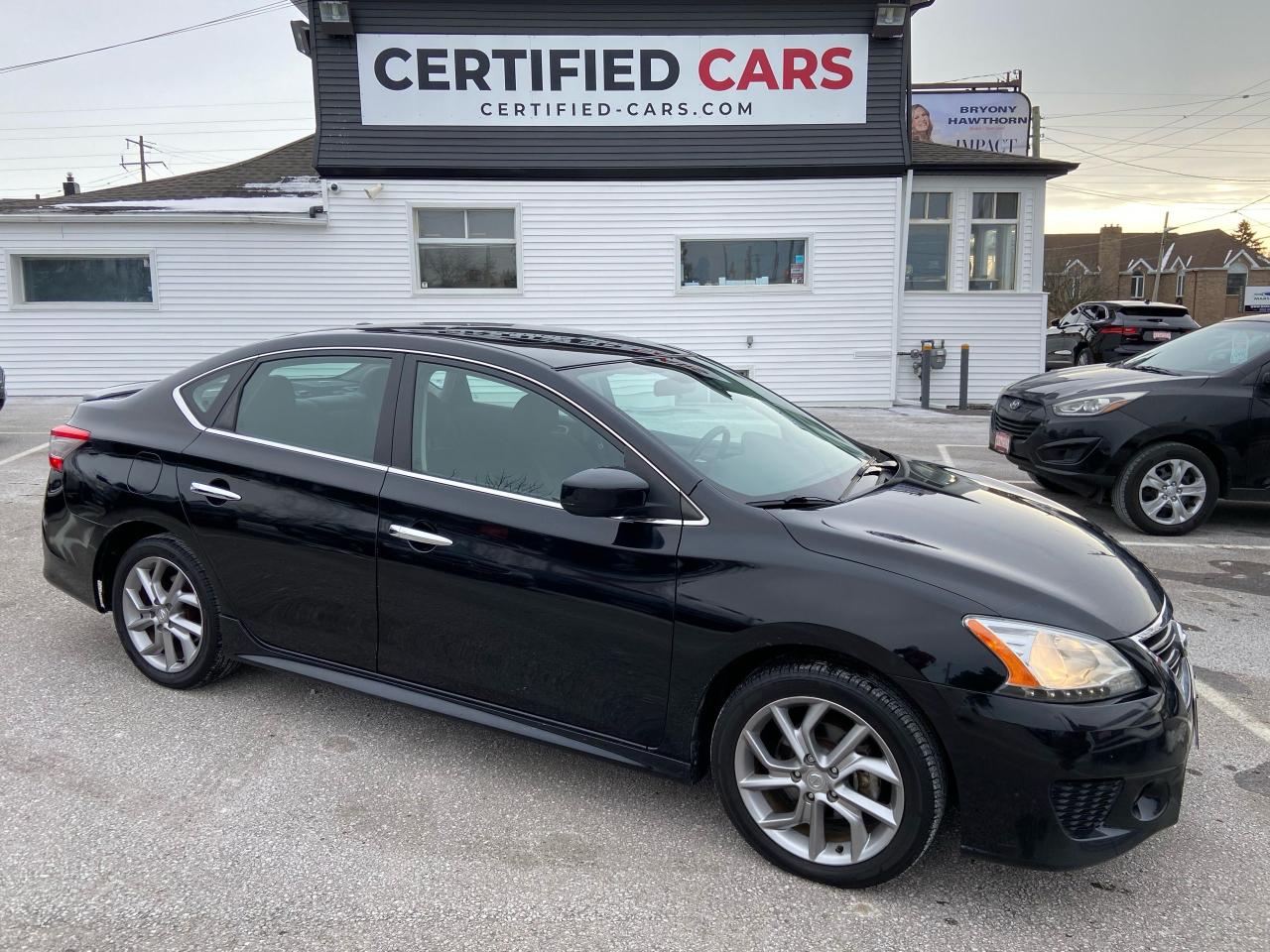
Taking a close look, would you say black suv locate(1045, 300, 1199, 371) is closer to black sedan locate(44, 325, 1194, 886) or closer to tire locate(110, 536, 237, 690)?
black sedan locate(44, 325, 1194, 886)

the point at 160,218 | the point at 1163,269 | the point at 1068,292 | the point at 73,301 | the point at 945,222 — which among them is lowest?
the point at 73,301

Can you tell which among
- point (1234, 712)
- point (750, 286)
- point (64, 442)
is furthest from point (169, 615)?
point (750, 286)

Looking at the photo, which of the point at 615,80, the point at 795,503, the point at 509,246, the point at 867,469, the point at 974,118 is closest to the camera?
the point at 795,503

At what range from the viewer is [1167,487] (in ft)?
22.2

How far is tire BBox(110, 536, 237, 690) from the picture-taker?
3830 mm

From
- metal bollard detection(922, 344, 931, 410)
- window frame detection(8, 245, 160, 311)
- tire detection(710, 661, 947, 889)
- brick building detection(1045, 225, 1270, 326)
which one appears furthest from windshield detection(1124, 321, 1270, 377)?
brick building detection(1045, 225, 1270, 326)

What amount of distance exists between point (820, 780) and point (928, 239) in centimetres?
1456

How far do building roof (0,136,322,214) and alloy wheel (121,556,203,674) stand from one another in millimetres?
11162

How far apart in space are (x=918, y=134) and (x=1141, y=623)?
27.0 meters

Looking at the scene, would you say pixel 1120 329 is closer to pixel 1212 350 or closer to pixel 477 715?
pixel 1212 350

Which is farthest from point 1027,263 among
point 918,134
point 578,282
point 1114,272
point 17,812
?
point 1114,272

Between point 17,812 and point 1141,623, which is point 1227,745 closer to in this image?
point 1141,623

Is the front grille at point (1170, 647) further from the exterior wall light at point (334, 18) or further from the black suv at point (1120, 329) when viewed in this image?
the black suv at point (1120, 329)

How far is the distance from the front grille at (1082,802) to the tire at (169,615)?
10.2ft
